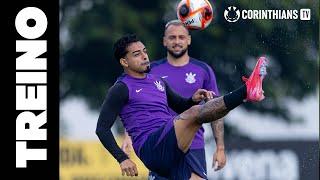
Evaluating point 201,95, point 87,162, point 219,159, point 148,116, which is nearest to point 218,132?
point 219,159

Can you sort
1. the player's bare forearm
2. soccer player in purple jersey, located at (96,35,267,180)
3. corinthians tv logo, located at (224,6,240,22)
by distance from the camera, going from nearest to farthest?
soccer player in purple jersey, located at (96,35,267,180) → the player's bare forearm → corinthians tv logo, located at (224,6,240,22)

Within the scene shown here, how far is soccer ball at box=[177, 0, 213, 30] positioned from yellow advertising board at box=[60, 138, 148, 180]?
886 centimetres

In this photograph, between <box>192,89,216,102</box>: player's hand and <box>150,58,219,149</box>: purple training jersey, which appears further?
<box>150,58,219,149</box>: purple training jersey

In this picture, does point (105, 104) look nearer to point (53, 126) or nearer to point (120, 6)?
point (53, 126)

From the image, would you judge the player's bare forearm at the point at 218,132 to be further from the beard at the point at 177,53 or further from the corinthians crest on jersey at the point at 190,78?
the beard at the point at 177,53

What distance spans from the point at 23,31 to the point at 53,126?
92.1 inches

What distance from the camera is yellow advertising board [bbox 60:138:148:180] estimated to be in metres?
23.8

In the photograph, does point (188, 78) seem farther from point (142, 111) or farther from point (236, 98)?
point (236, 98)

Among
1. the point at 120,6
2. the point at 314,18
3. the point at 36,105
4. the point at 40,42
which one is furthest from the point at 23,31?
the point at 120,6

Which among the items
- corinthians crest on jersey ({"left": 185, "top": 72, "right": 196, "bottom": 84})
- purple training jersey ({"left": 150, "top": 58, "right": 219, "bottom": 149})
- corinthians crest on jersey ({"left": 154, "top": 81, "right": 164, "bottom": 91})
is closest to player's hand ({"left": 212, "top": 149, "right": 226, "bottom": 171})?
purple training jersey ({"left": 150, "top": 58, "right": 219, "bottom": 149})

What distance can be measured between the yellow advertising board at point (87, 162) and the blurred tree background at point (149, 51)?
17.2ft

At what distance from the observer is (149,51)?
29047mm

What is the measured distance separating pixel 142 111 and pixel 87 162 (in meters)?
10.6

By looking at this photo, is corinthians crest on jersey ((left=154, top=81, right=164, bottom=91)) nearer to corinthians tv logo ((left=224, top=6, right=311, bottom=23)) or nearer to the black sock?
the black sock
